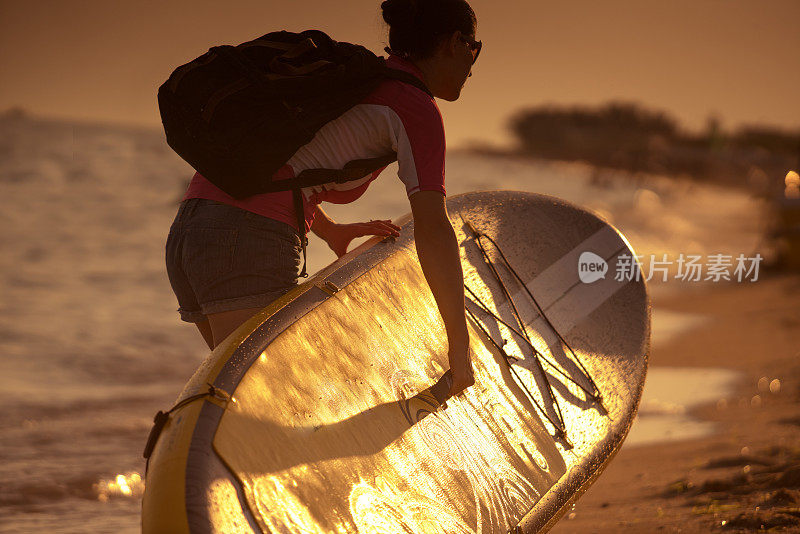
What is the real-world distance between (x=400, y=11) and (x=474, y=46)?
0.21 meters

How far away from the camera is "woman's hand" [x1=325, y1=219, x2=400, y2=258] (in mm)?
2652

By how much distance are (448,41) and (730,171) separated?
3203 cm

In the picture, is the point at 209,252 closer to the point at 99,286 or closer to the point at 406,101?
the point at 406,101

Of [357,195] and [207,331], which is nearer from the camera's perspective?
[357,195]

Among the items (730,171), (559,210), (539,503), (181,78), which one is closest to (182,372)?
(559,210)

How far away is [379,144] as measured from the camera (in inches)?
74.3

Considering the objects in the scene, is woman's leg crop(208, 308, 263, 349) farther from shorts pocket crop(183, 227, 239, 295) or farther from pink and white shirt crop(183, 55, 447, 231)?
pink and white shirt crop(183, 55, 447, 231)

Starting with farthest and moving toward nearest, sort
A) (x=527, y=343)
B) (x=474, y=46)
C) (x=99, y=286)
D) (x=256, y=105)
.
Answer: (x=99, y=286) → (x=527, y=343) → (x=474, y=46) → (x=256, y=105)

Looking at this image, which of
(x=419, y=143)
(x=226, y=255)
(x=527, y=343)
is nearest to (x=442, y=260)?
(x=419, y=143)

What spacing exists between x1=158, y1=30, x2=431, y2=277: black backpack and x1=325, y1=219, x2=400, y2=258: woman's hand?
2.57ft

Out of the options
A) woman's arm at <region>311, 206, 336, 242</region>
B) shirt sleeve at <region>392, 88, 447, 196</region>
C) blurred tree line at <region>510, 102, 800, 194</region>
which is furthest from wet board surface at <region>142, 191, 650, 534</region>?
blurred tree line at <region>510, 102, 800, 194</region>

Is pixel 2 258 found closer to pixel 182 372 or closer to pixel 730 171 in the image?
pixel 182 372

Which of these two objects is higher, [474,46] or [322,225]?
[474,46]

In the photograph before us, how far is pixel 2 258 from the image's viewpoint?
10.9 metres
